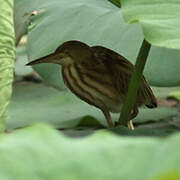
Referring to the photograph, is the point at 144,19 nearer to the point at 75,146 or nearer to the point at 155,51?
the point at 155,51

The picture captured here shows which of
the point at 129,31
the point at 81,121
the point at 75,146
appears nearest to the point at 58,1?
the point at 129,31

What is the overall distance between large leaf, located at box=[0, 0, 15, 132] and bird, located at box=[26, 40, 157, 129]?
0.70m

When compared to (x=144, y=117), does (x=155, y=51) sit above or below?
above

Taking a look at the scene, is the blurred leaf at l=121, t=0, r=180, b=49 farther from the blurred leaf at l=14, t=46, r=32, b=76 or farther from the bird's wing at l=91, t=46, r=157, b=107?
the blurred leaf at l=14, t=46, r=32, b=76

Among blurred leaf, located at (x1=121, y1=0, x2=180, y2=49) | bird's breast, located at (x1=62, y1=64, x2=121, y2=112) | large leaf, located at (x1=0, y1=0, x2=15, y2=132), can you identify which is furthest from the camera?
bird's breast, located at (x1=62, y1=64, x2=121, y2=112)

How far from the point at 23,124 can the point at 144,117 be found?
510mm

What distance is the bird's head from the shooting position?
215 cm

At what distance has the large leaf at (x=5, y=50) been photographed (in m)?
1.48

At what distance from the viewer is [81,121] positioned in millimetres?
2355

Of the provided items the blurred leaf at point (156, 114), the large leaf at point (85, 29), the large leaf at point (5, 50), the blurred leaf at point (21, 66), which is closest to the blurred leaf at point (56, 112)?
the blurred leaf at point (156, 114)

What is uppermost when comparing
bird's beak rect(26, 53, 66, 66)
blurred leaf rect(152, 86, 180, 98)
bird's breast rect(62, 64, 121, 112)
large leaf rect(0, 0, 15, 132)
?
large leaf rect(0, 0, 15, 132)

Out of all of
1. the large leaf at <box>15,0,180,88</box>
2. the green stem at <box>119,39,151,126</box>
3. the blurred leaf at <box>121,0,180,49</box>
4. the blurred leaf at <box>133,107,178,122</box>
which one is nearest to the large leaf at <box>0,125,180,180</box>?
the blurred leaf at <box>121,0,180,49</box>

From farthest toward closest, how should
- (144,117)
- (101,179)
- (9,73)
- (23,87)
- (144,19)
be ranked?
(23,87), (144,117), (9,73), (144,19), (101,179)

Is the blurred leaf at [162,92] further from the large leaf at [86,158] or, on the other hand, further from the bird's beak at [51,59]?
the large leaf at [86,158]
